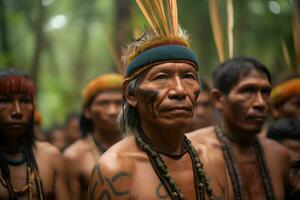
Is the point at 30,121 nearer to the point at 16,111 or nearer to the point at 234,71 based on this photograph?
the point at 16,111

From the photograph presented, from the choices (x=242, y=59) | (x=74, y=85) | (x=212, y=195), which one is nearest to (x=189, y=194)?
(x=212, y=195)

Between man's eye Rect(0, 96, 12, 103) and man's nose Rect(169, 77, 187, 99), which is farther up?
man's eye Rect(0, 96, 12, 103)

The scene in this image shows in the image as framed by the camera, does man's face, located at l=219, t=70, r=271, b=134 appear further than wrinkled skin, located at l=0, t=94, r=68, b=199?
Yes

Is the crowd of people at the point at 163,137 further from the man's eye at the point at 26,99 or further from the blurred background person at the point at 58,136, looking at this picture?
the blurred background person at the point at 58,136

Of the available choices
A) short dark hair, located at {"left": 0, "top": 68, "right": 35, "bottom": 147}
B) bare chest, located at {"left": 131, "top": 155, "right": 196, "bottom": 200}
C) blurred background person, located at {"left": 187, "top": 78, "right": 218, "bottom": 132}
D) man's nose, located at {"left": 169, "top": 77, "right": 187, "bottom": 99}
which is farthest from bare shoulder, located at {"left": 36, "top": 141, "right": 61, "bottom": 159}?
blurred background person, located at {"left": 187, "top": 78, "right": 218, "bottom": 132}

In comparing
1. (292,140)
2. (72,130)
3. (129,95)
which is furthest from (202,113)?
(72,130)

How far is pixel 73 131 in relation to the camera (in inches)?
466

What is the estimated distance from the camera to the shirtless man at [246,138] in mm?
5434

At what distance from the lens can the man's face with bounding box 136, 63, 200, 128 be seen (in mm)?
3947

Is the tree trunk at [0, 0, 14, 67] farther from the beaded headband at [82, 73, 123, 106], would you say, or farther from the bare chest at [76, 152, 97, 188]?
the bare chest at [76, 152, 97, 188]

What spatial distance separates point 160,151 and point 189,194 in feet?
1.17

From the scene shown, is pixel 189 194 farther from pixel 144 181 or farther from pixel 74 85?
pixel 74 85

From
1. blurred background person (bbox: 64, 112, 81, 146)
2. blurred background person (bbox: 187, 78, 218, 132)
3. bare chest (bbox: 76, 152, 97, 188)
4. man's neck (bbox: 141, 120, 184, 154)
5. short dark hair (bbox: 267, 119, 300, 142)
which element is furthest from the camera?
blurred background person (bbox: 64, 112, 81, 146)

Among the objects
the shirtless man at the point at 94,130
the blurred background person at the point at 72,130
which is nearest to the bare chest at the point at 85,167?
the shirtless man at the point at 94,130
